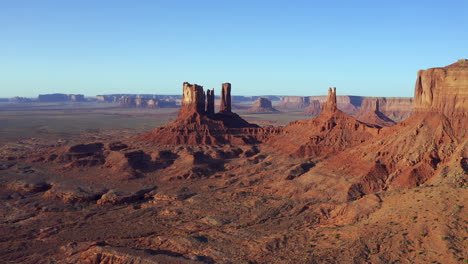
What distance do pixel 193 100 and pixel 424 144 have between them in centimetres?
7069

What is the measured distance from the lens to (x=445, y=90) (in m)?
64.2

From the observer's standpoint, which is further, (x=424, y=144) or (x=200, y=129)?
(x=200, y=129)

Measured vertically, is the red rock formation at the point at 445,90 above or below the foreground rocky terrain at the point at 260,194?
above

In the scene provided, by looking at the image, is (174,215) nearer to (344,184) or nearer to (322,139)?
(344,184)

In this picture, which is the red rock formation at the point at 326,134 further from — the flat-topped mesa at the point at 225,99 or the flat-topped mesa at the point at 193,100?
the flat-topped mesa at the point at 225,99

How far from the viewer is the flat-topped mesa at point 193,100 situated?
116188mm

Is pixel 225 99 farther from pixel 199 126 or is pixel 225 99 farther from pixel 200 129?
pixel 200 129

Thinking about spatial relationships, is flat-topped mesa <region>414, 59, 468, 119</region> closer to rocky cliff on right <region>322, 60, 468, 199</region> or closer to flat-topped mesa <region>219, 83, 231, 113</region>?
rocky cliff on right <region>322, 60, 468, 199</region>

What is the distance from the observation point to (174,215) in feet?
185

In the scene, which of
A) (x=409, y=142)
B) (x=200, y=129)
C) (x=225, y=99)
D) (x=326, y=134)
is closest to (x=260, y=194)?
(x=409, y=142)

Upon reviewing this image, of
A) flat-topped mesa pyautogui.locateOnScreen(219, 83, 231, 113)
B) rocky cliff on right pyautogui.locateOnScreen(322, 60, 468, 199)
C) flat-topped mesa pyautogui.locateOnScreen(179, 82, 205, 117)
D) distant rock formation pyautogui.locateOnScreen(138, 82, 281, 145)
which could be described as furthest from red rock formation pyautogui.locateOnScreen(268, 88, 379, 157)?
flat-topped mesa pyautogui.locateOnScreen(219, 83, 231, 113)

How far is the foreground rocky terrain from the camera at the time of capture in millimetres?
37938

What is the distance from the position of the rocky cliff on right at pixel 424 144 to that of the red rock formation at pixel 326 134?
13.8 meters

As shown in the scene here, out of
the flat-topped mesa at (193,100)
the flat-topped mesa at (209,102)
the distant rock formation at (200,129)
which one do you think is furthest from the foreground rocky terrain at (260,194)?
the flat-topped mesa at (209,102)
